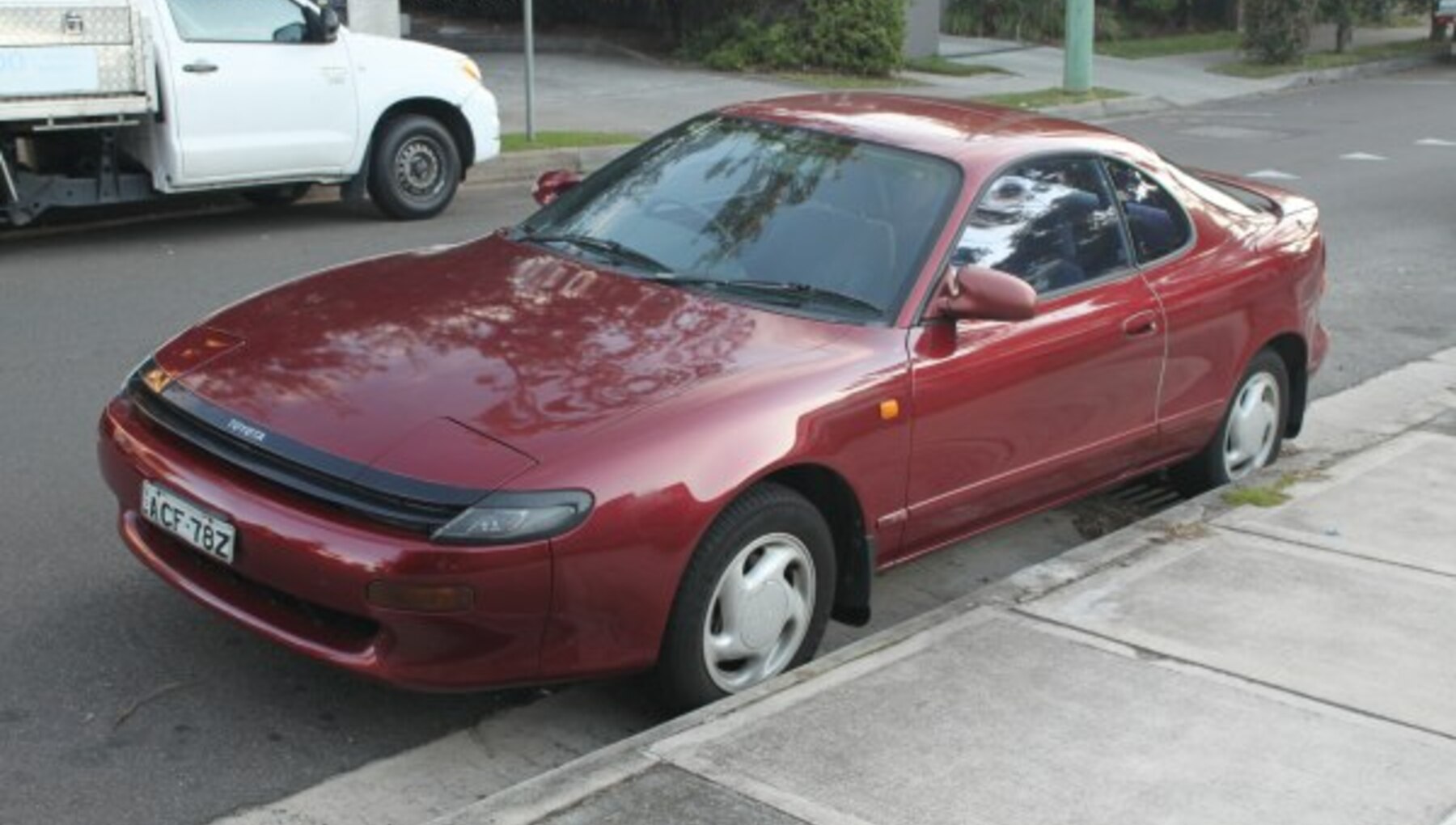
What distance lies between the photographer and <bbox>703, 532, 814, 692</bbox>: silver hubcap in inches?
166

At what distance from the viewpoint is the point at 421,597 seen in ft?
12.3

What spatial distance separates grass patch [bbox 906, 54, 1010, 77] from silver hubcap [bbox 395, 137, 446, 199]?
1197 centimetres

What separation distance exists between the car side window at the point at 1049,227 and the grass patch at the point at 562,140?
900 centimetres

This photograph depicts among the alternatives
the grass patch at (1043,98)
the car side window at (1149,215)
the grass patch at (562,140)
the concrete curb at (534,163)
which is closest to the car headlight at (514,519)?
the car side window at (1149,215)

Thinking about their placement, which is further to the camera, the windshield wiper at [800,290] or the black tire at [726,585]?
the windshield wiper at [800,290]

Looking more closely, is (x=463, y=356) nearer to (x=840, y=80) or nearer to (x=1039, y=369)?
(x=1039, y=369)

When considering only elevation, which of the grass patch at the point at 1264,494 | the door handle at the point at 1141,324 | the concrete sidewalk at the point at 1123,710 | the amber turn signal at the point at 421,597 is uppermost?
the door handle at the point at 1141,324

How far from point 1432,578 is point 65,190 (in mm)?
8035

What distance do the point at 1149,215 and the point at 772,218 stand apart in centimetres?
146

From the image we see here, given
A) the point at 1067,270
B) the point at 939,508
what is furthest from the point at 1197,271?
the point at 939,508

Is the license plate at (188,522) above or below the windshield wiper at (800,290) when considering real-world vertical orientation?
below

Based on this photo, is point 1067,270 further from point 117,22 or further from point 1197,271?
point 117,22

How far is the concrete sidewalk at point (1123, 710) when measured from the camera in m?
3.59

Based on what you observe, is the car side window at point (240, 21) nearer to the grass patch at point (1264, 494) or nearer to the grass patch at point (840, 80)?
the grass patch at point (1264, 494)
